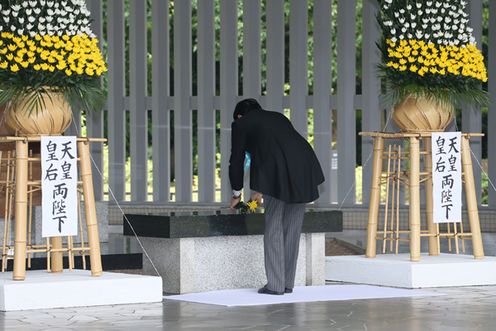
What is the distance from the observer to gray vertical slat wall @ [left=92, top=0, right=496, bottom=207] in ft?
68.3

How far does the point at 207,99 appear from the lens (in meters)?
22.3

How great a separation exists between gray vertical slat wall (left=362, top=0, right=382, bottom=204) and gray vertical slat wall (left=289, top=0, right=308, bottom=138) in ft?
3.33

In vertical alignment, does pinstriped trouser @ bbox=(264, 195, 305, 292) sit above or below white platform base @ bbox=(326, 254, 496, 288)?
above

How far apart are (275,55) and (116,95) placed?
3.26 meters

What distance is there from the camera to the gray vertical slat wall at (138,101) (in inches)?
908

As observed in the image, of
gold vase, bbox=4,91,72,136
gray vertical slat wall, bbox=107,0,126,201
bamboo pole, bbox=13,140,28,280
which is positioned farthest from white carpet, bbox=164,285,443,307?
gray vertical slat wall, bbox=107,0,126,201

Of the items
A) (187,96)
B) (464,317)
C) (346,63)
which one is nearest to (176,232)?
(464,317)

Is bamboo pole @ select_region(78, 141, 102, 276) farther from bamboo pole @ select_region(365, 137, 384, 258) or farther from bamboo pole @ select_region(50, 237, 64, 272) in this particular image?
bamboo pole @ select_region(365, 137, 384, 258)

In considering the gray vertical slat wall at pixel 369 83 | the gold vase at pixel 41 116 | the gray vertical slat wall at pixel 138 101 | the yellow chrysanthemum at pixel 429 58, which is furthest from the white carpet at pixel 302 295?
the gray vertical slat wall at pixel 138 101

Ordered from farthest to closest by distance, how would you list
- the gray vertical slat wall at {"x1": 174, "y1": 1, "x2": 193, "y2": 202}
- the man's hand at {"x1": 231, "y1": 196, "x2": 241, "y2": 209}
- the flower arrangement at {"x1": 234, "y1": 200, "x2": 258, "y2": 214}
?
the gray vertical slat wall at {"x1": 174, "y1": 1, "x2": 193, "y2": 202} < the flower arrangement at {"x1": 234, "y1": 200, "x2": 258, "y2": 214} < the man's hand at {"x1": 231, "y1": 196, "x2": 241, "y2": 209}

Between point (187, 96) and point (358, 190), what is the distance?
3735 mm

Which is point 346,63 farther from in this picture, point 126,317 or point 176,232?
point 126,317

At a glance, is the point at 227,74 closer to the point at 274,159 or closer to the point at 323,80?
the point at 323,80

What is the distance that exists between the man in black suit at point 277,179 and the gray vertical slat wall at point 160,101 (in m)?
12.3
